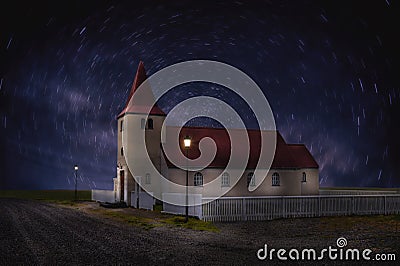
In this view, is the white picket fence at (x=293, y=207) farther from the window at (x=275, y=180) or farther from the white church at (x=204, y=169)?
the window at (x=275, y=180)

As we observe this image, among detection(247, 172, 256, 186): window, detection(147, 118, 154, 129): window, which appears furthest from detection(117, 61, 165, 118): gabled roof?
detection(247, 172, 256, 186): window

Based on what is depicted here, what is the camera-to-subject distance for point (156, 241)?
1623cm

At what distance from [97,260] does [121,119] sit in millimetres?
27955

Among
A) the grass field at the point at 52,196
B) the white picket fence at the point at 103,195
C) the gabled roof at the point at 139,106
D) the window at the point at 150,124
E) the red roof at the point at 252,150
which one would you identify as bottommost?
the grass field at the point at 52,196

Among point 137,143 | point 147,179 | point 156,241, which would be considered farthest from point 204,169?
point 156,241

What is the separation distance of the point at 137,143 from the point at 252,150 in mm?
10395

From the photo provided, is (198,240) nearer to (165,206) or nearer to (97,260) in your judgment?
(97,260)

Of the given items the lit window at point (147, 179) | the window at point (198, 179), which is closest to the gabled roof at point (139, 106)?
the lit window at point (147, 179)

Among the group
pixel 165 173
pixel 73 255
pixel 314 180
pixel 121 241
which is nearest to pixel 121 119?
pixel 165 173

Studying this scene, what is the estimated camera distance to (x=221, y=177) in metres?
36.5

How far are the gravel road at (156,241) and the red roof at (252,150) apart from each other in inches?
565

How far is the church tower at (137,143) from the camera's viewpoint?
36.8 meters

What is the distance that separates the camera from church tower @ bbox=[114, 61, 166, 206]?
36.8 m

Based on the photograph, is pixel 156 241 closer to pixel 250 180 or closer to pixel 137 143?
pixel 137 143
